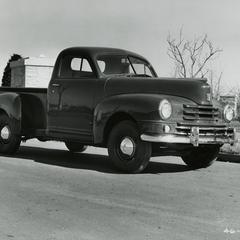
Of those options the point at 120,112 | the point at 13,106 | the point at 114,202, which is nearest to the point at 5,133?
the point at 13,106

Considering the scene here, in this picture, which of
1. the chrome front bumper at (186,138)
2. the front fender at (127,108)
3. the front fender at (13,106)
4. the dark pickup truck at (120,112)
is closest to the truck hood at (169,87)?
the dark pickup truck at (120,112)

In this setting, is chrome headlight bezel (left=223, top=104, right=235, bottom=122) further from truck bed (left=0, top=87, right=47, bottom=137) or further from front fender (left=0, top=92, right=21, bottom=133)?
front fender (left=0, top=92, right=21, bottom=133)

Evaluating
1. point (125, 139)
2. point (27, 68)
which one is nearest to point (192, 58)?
point (27, 68)

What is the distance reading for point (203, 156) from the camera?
10422 millimetres

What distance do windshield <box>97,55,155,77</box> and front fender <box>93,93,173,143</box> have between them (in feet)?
3.00

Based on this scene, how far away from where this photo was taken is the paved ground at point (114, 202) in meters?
5.48

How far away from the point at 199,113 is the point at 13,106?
13.1ft

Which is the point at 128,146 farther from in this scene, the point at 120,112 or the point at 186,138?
the point at 186,138

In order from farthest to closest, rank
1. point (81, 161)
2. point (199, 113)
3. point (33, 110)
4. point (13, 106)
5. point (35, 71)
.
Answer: point (35, 71)
point (13, 106)
point (33, 110)
point (81, 161)
point (199, 113)

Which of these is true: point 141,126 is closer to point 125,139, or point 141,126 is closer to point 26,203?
point 125,139

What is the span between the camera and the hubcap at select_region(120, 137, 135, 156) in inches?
361

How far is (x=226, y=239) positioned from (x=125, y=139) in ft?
13.7

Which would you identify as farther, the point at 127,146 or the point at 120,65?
the point at 120,65

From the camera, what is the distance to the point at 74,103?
1034 cm
